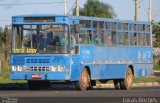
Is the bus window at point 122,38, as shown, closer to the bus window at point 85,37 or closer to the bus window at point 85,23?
the bus window at point 85,37

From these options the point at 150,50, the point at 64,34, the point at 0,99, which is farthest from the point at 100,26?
the point at 0,99

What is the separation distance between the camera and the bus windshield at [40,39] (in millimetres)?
28469

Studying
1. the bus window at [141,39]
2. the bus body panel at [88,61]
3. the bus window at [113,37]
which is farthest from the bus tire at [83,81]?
the bus window at [141,39]

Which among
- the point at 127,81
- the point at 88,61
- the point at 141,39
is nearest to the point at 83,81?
the point at 88,61

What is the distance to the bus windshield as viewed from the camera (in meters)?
28.5

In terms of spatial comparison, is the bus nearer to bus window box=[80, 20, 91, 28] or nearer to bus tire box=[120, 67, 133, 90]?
bus window box=[80, 20, 91, 28]

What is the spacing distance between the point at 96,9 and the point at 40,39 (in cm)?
4629

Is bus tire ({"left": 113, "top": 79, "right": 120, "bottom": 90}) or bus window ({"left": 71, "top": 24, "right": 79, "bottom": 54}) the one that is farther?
bus tire ({"left": 113, "top": 79, "right": 120, "bottom": 90})

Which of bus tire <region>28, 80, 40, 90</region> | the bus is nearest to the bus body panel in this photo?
the bus

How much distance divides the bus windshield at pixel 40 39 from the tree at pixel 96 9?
1727 inches

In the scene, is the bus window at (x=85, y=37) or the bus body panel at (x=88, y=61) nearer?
the bus body panel at (x=88, y=61)

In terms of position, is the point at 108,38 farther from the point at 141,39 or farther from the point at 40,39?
the point at 40,39

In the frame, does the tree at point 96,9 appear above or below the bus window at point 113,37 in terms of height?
above

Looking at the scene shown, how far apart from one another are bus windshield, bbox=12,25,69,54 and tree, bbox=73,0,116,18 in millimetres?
43877
